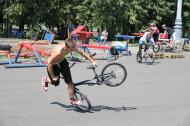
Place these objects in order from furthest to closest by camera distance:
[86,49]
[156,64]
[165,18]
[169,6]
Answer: [165,18], [169,6], [86,49], [156,64]

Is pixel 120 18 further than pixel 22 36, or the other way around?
pixel 22 36

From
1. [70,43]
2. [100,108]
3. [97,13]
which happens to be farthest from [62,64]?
[97,13]

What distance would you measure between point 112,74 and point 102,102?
26.2 inches

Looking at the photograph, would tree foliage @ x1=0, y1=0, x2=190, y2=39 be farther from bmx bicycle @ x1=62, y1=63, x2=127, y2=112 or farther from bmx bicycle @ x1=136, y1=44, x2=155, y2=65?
bmx bicycle @ x1=62, y1=63, x2=127, y2=112

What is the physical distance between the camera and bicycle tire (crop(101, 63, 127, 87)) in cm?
1037

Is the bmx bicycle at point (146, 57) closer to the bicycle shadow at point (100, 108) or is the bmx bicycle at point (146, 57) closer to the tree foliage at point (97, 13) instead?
the bicycle shadow at point (100, 108)

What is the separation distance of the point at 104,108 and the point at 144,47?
1036 centimetres

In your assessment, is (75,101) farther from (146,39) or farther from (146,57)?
(146,39)

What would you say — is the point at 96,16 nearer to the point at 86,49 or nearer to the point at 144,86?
the point at 86,49

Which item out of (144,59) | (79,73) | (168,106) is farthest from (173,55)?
(168,106)

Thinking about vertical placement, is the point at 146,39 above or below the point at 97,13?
below

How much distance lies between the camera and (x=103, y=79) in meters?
10.2

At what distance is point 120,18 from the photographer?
34.2m

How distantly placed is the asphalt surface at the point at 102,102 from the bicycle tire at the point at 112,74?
0.43 meters
